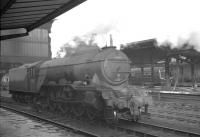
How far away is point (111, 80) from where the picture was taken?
1064 centimetres

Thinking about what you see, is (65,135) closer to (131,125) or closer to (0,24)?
(131,125)

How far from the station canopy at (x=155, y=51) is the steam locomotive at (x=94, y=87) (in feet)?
24.4

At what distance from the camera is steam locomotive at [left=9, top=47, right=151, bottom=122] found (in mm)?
9984

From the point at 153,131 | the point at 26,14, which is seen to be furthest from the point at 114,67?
the point at 26,14

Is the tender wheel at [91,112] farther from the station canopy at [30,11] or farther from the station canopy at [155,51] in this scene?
the station canopy at [155,51]

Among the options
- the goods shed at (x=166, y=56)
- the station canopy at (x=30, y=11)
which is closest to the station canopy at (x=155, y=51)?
the goods shed at (x=166, y=56)

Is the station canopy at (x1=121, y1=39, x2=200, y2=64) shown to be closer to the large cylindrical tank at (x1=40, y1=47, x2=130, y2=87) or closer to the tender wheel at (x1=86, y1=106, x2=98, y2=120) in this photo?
the large cylindrical tank at (x1=40, y1=47, x2=130, y2=87)

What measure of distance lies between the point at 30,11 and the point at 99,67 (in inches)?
153

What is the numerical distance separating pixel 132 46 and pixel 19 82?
318 inches

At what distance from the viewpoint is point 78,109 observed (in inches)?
455

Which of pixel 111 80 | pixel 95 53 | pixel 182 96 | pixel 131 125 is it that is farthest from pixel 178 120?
pixel 182 96

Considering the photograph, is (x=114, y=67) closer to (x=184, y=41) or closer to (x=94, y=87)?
(x=94, y=87)

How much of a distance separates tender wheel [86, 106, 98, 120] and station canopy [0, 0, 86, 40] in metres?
3.75

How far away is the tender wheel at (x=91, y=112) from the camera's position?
414 inches
